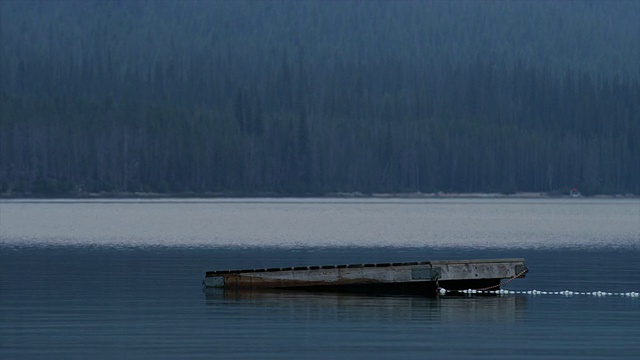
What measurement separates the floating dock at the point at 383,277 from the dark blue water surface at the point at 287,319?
101 centimetres

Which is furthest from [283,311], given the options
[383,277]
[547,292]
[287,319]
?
[547,292]

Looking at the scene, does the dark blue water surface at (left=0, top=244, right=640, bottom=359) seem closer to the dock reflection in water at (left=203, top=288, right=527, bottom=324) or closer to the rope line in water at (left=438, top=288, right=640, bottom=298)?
the dock reflection in water at (left=203, top=288, right=527, bottom=324)

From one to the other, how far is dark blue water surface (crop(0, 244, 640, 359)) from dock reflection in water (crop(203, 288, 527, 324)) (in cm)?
6

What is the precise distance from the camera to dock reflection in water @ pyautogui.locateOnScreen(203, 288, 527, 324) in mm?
41969

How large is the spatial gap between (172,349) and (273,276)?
17.3m

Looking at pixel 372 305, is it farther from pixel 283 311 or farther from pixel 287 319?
pixel 287 319

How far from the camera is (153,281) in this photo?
55156 mm

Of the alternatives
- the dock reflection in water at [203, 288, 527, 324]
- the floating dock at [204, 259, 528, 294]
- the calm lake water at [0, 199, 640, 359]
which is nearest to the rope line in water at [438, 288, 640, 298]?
the floating dock at [204, 259, 528, 294]

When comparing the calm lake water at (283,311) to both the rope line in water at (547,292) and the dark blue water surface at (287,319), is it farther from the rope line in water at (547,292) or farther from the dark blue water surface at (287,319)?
the rope line in water at (547,292)

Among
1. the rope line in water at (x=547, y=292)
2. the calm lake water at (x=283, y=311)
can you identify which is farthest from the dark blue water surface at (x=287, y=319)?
the rope line in water at (x=547, y=292)

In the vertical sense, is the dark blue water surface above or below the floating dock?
below

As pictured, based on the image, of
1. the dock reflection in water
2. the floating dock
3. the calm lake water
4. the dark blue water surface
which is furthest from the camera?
the floating dock

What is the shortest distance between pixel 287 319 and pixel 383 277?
9716mm

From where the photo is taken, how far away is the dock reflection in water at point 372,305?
42.0m
